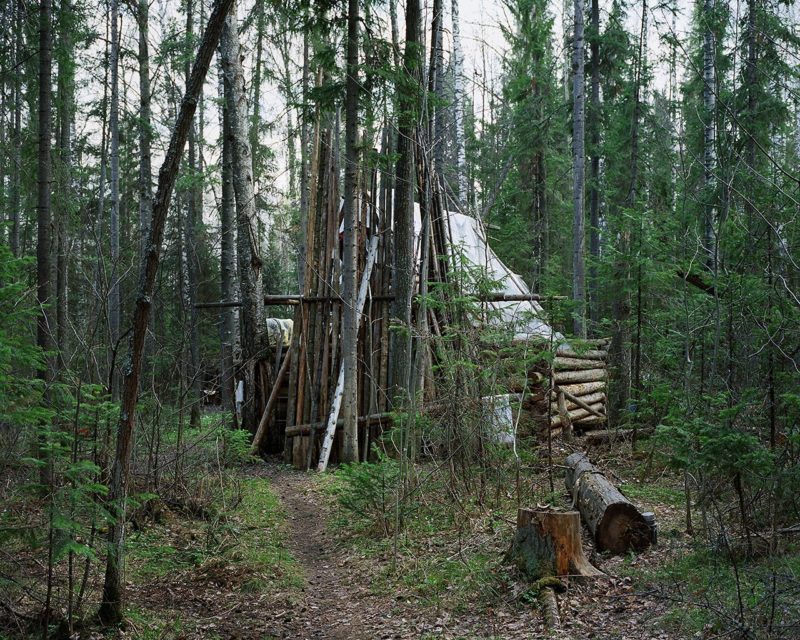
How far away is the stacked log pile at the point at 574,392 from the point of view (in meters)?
11.8

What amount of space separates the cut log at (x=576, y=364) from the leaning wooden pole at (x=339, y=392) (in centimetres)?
409

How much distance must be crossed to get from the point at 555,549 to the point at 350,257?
19.5 feet

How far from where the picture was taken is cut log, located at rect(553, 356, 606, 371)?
13.0 m

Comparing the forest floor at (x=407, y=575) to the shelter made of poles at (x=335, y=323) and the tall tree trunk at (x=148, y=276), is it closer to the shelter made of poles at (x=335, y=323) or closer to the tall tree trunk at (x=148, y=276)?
the tall tree trunk at (x=148, y=276)

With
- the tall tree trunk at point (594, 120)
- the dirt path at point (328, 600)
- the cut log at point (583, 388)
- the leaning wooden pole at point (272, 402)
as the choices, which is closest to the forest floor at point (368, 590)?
the dirt path at point (328, 600)

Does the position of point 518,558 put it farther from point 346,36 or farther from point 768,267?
point 346,36

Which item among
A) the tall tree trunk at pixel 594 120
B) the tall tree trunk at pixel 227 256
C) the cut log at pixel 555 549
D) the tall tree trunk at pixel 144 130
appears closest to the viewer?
the cut log at pixel 555 549

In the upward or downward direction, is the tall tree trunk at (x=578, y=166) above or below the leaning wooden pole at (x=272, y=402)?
above

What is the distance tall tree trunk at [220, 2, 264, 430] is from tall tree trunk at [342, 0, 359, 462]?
2.40 meters

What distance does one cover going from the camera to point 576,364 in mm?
13438

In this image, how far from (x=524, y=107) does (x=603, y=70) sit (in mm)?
2896

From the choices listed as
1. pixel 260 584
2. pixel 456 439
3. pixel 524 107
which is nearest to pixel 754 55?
pixel 524 107

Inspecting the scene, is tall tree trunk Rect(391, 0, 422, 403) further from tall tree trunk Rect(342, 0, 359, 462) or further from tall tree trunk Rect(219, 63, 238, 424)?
tall tree trunk Rect(219, 63, 238, 424)

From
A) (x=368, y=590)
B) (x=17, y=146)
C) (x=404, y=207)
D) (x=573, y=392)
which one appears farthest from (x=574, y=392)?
Answer: (x=17, y=146)
